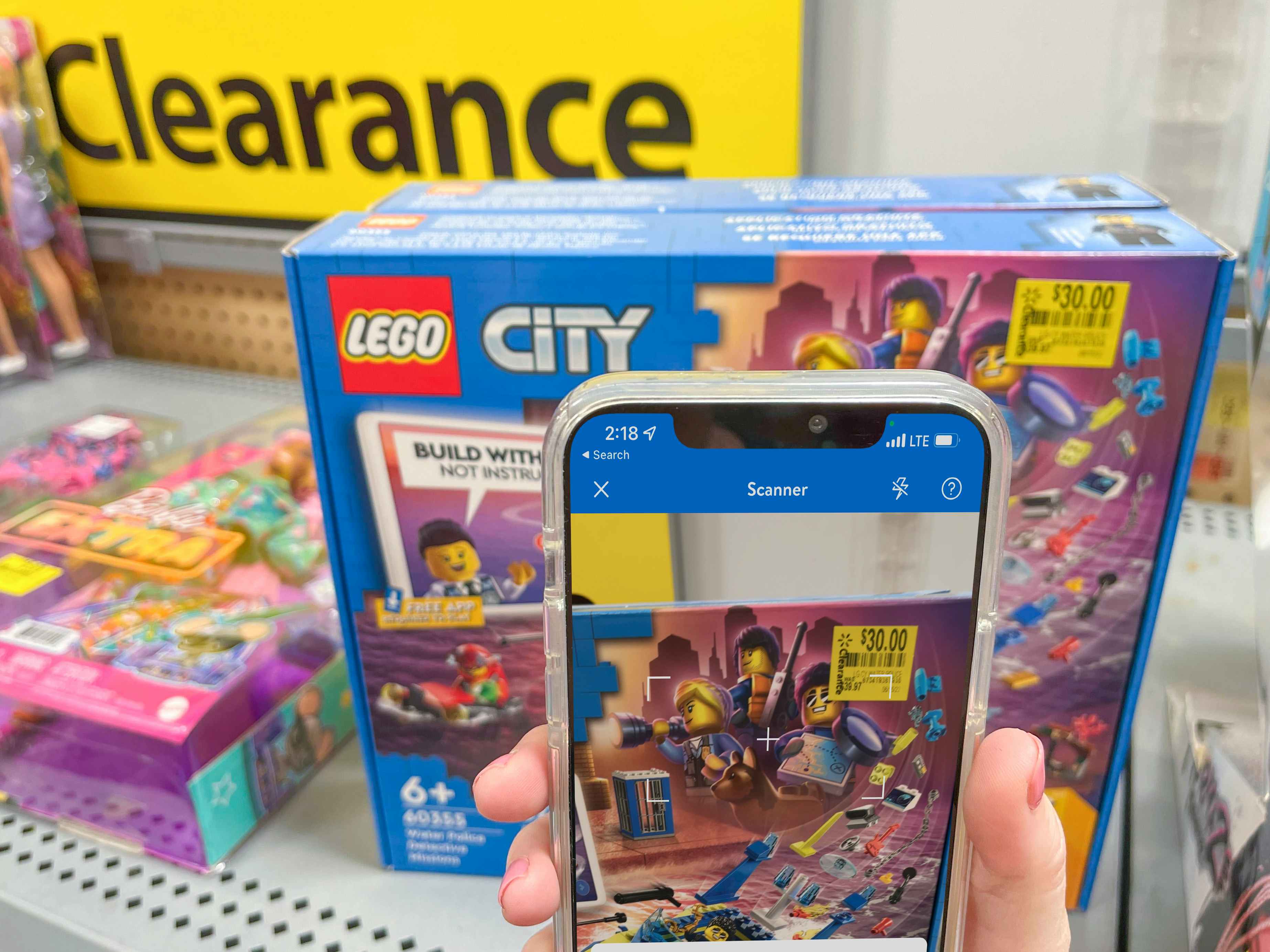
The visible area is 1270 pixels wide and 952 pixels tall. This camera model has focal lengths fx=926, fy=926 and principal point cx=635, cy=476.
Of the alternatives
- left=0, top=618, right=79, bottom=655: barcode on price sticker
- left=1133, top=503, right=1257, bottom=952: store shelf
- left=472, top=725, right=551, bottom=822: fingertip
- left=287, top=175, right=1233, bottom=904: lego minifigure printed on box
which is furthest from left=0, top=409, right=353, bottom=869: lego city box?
left=1133, top=503, right=1257, bottom=952: store shelf

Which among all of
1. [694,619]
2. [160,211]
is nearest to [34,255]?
[160,211]

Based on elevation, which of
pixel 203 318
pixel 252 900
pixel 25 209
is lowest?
pixel 252 900

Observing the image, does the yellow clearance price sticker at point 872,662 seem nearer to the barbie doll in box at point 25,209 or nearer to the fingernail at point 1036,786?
the fingernail at point 1036,786

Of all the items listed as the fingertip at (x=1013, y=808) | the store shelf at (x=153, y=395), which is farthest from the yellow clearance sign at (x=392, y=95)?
the fingertip at (x=1013, y=808)

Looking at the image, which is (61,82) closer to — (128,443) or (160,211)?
(160,211)

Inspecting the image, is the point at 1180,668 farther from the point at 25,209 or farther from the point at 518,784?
the point at 25,209

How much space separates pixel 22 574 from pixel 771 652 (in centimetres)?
47

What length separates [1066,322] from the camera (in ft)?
1.13

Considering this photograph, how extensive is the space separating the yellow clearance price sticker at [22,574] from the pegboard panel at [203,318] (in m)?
0.32

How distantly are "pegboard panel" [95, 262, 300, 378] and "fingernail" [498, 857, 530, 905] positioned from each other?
62 centimetres

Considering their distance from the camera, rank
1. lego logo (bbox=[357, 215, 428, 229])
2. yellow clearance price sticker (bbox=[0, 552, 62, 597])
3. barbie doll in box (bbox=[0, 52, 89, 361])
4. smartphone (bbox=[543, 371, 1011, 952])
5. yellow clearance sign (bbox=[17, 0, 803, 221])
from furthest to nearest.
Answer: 1. barbie doll in box (bbox=[0, 52, 89, 361])
2. yellow clearance sign (bbox=[17, 0, 803, 221])
3. yellow clearance price sticker (bbox=[0, 552, 62, 597])
4. lego logo (bbox=[357, 215, 428, 229])
5. smartphone (bbox=[543, 371, 1011, 952])

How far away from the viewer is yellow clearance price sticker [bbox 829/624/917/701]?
302mm

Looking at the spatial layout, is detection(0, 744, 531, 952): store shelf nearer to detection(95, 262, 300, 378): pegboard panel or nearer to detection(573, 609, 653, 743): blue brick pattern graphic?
detection(573, 609, 653, 743): blue brick pattern graphic

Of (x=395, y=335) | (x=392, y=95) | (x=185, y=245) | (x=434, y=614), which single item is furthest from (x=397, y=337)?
(x=185, y=245)
